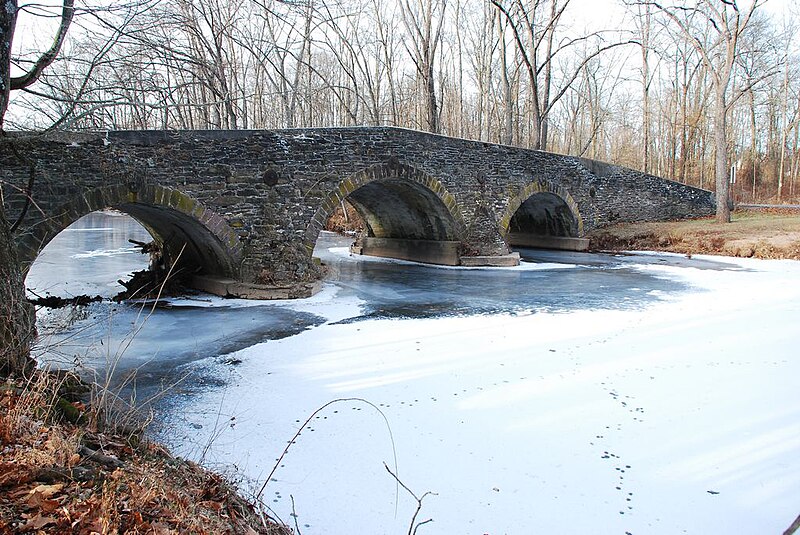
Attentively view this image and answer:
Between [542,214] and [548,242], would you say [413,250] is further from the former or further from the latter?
[548,242]

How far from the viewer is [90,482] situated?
2.42m

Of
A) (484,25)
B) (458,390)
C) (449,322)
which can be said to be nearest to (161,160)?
(449,322)

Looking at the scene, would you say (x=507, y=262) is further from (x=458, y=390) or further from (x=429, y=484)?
(x=429, y=484)

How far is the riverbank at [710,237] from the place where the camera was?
1630 centimetres

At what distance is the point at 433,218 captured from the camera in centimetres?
1642

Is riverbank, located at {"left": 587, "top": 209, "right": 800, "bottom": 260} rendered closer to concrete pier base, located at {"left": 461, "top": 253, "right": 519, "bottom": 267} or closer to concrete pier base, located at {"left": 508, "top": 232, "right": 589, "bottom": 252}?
concrete pier base, located at {"left": 508, "top": 232, "right": 589, "bottom": 252}

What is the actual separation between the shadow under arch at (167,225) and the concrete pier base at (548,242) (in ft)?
44.9

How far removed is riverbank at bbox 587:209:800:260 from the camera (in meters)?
16.3

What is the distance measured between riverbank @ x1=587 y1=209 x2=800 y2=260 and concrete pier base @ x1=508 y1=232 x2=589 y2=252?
0.48 m

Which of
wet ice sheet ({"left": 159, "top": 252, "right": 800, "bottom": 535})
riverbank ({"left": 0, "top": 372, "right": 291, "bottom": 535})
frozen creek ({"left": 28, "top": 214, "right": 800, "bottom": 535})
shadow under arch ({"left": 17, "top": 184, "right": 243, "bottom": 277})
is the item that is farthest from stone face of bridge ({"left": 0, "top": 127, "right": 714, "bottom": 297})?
wet ice sheet ({"left": 159, "top": 252, "right": 800, "bottom": 535})

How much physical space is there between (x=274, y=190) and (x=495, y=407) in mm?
7700

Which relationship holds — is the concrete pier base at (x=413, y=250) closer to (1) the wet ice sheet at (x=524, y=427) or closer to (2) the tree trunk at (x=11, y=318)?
(1) the wet ice sheet at (x=524, y=427)

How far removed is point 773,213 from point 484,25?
52.8ft

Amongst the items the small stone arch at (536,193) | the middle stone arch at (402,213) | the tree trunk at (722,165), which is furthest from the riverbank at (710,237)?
the middle stone arch at (402,213)
